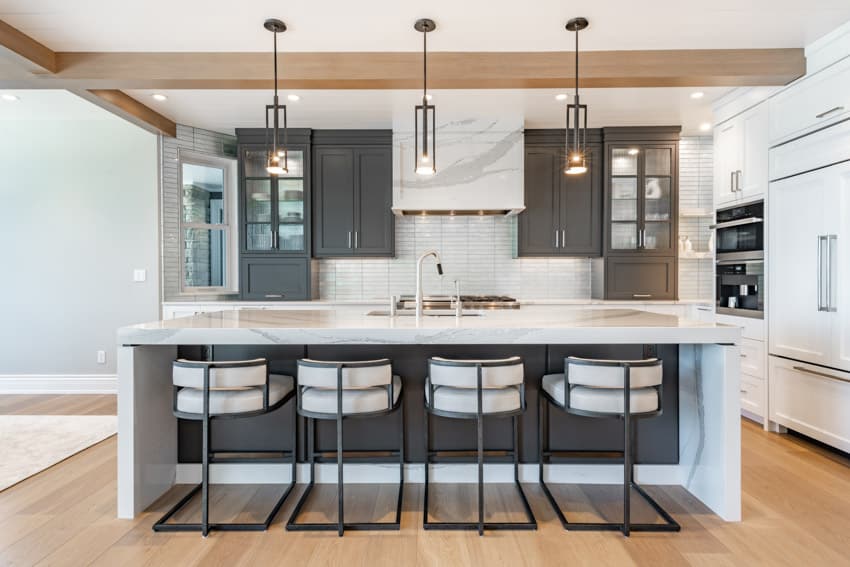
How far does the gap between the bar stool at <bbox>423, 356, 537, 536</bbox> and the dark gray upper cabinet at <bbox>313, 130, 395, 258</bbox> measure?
9.34 ft

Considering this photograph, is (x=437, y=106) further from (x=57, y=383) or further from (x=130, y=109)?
(x=57, y=383)

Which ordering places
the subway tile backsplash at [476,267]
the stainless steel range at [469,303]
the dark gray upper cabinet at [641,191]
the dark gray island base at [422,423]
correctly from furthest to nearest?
the subway tile backsplash at [476,267] → the dark gray upper cabinet at [641,191] → the stainless steel range at [469,303] → the dark gray island base at [422,423]

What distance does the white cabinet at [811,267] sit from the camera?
110 inches

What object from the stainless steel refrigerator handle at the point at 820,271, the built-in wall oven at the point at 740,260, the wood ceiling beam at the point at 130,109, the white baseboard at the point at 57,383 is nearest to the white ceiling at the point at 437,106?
the wood ceiling beam at the point at 130,109

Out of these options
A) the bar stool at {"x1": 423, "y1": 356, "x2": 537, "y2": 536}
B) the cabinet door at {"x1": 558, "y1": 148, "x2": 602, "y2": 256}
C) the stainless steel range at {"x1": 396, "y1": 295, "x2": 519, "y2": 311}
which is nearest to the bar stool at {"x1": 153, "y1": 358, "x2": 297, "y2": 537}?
the bar stool at {"x1": 423, "y1": 356, "x2": 537, "y2": 536}

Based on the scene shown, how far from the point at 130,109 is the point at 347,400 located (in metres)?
3.48

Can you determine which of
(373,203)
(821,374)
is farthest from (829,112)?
(373,203)

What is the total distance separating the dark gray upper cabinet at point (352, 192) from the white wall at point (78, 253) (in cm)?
165

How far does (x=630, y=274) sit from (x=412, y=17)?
3.32 m

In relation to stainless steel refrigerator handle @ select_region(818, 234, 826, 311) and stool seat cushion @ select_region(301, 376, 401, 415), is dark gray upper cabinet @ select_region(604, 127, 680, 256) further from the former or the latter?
stool seat cushion @ select_region(301, 376, 401, 415)

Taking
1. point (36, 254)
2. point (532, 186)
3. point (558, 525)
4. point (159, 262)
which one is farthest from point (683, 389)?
point (36, 254)

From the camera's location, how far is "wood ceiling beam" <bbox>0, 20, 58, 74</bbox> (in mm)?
2742

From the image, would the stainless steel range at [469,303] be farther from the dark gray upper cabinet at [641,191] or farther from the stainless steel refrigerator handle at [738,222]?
the stainless steel refrigerator handle at [738,222]

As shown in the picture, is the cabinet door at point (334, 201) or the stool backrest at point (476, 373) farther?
the cabinet door at point (334, 201)
